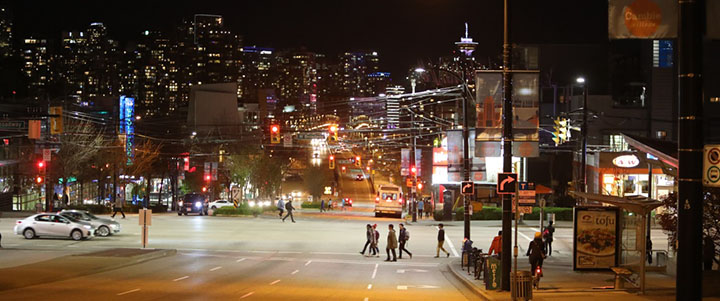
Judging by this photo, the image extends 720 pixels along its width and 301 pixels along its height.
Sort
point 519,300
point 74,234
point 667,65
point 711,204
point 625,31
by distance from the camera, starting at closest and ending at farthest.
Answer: point 625,31 < point 519,300 < point 711,204 < point 74,234 < point 667,65

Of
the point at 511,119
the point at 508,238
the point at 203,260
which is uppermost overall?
the point at 511,119

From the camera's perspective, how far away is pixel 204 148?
8819 centimetres

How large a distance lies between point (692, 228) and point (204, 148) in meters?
81.5

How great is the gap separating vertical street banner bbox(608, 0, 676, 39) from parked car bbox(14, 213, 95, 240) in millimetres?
31610

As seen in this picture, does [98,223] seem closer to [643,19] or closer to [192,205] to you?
[192,205]

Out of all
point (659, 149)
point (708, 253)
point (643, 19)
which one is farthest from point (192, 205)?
point (643, 19)

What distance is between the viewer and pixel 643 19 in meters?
11.6

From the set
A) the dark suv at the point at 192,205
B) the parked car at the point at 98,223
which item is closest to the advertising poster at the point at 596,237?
the parked car at the point at 98,223

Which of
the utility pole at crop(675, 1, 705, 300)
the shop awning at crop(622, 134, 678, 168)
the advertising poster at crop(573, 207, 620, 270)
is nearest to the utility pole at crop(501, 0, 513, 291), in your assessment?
the shop awning at crop(622, 134, 678, 168)

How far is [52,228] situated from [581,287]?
2754 cm

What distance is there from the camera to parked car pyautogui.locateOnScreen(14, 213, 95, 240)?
3656 cm

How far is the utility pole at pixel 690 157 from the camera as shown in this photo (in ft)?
34.2

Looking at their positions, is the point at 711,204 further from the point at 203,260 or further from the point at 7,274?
the point at 7,274

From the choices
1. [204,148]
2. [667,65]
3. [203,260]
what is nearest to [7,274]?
[203,260]
